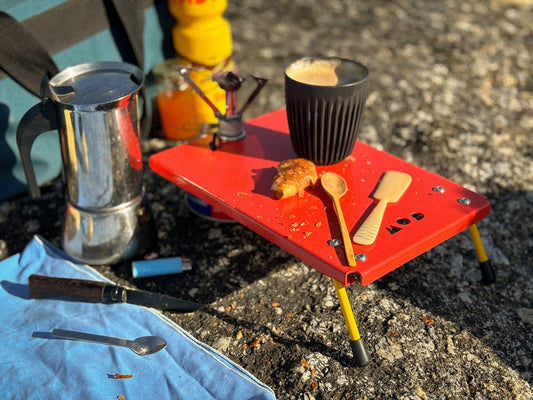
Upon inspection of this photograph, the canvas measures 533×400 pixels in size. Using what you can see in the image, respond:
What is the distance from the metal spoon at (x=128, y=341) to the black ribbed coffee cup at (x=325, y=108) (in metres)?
0.65

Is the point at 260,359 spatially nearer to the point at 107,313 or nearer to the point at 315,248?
the point at 315,248

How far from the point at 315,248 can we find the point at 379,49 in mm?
2005

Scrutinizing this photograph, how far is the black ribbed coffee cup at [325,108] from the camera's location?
1429 mm

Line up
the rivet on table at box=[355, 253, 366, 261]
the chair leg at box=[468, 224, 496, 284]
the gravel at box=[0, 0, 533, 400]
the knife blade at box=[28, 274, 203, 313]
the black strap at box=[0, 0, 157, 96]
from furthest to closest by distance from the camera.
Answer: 1. the black strap at box=[0, 0, 157, 96]
2. the chair leg at box=[468, 224, 496, 284]
3. the knife blade at box=[28, 274, 203, 313]
4. the gravel at box=[0, 0, 533, 400]
5. the rivet on table at box=[355, 253, 366, 261]

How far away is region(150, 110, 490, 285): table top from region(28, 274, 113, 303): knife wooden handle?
372mm

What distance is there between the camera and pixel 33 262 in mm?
1625

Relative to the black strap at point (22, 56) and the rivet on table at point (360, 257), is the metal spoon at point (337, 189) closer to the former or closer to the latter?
the rivet on table at point (360, 257)

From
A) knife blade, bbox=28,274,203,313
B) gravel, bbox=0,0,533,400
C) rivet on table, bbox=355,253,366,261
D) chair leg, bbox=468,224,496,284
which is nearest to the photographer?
rivet on table, bbox=355,253,366,261

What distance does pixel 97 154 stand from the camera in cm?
149

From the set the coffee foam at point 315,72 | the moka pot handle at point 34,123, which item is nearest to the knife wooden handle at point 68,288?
the moka pot handle at point 34,123

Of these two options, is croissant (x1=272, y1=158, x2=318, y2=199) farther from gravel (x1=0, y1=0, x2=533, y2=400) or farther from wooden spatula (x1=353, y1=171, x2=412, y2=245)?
gravel (x1=0, y1=0, x2=533, y2=400)

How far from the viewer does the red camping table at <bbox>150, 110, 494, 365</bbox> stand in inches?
49.7

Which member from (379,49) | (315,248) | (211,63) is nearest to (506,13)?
(379,49)

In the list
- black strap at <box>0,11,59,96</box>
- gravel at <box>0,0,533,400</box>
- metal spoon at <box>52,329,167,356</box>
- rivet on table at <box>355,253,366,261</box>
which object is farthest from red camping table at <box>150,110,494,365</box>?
black strap at <box>0,11,59,96</box>
